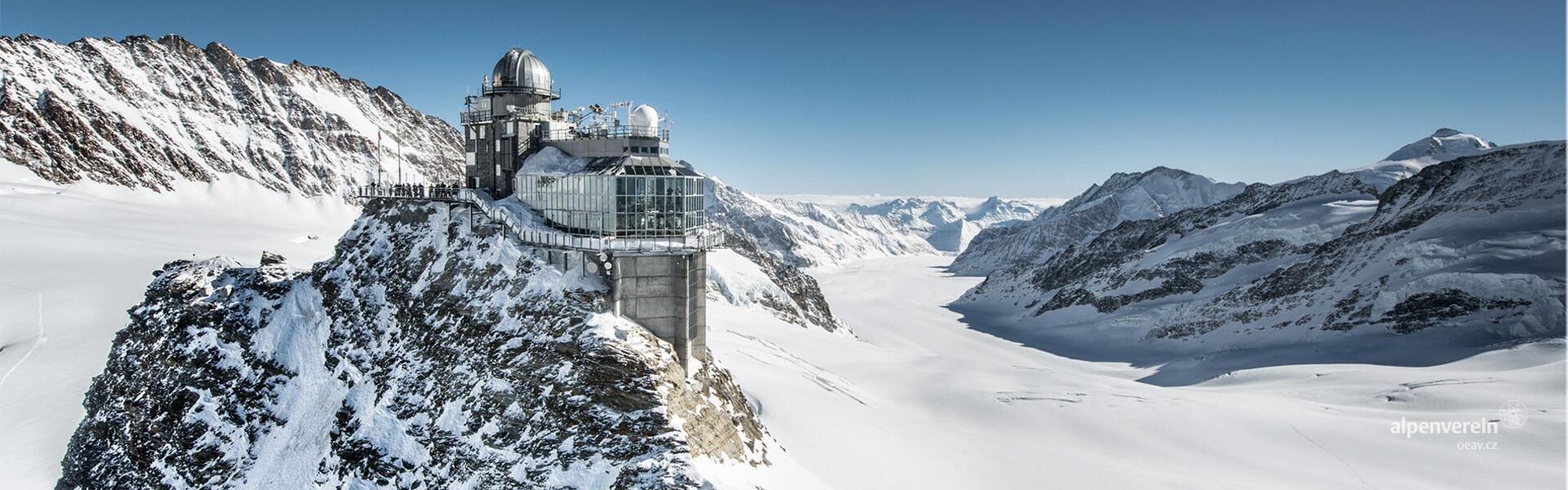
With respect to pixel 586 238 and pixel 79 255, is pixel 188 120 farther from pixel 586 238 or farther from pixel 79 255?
pixel 586 238

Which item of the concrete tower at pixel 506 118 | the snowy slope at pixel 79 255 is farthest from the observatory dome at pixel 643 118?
the snowy slope at pixel 79 255

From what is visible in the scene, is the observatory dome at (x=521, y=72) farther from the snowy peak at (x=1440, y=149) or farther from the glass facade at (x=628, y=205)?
the snowy peak at (x=1440, y=149)

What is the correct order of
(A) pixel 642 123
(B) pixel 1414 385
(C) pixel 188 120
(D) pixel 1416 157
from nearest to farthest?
(A) pixel 642 123
(B) pixel 1414 385
(C) pixel 188 120
(D) pixel 1416 157

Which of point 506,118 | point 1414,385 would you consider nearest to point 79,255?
point 506,118

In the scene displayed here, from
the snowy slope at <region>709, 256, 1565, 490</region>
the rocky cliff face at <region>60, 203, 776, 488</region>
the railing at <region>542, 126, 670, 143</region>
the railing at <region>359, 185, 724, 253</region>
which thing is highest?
the railing at <region>542, 126, 670, 143</region>

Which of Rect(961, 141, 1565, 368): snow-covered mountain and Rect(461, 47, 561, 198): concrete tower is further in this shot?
Rect(961, 141, 1565, 368): snow-covered mountain

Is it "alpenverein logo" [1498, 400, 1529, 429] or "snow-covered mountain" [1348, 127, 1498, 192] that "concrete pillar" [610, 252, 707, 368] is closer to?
"alpenverein logo" [1498, 400, 1529, 429]

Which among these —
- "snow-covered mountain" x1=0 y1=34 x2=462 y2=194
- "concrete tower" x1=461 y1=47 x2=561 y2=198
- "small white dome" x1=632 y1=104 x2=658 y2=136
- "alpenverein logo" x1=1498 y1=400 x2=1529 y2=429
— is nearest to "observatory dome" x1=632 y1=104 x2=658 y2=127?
"small white dome" x1=632 y1=104 x2=658 y2=136
